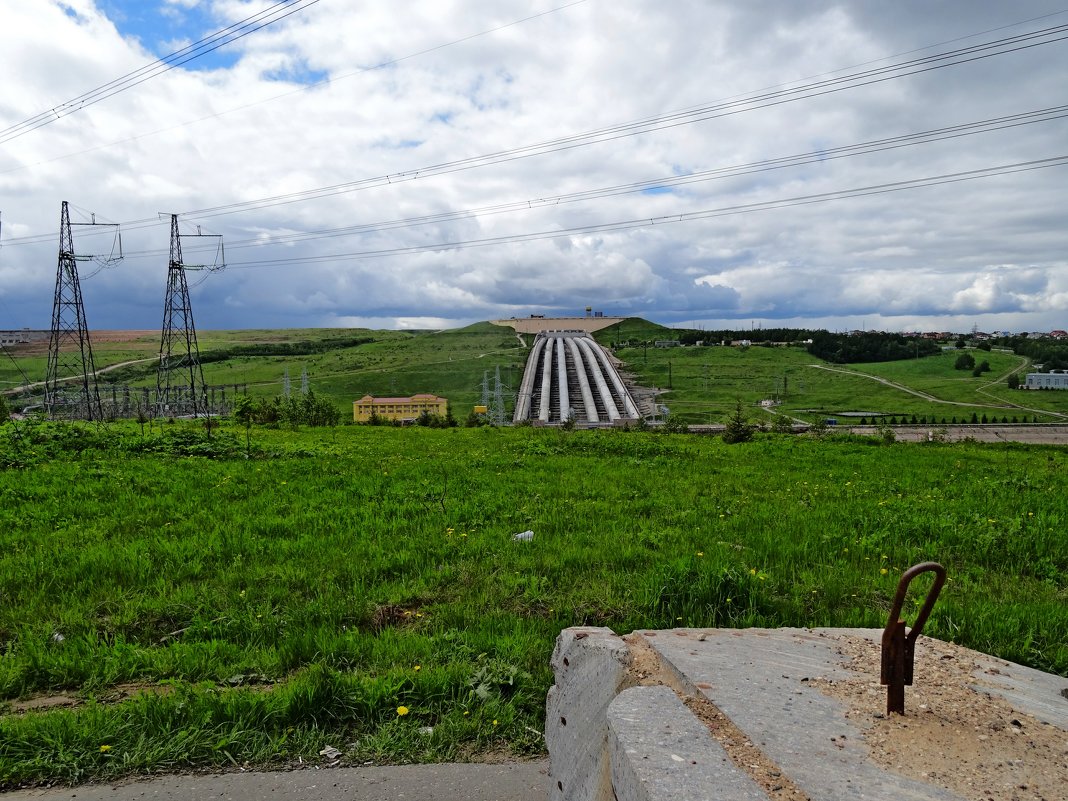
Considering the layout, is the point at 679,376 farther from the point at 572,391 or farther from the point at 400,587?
the point at 400,587

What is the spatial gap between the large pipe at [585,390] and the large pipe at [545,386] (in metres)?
4.59

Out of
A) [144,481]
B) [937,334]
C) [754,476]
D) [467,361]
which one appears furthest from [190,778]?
[937,334]

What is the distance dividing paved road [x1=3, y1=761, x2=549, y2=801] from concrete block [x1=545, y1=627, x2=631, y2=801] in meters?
0.36

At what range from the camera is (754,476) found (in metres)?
13.5

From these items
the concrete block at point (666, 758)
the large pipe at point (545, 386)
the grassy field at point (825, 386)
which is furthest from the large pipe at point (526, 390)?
the concrete block at point (666, 758)

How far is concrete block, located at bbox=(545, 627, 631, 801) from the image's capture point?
310 centimetres

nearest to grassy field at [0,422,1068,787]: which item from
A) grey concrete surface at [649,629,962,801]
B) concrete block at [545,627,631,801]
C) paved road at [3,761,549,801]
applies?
paved road at [3,761,549,801]

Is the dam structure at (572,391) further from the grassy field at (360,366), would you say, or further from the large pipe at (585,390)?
the grassy field at (360,366)

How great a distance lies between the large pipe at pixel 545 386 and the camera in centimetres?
7638

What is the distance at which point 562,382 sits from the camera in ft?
312

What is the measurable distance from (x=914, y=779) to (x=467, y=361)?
382 feet

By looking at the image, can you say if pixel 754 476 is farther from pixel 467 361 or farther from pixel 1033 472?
pixel 467 361

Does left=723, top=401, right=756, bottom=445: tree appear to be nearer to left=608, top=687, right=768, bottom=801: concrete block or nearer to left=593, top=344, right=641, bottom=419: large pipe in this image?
left=608, top=687, right=768, bottom=801: concrete block

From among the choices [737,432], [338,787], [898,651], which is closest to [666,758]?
[898,651]
